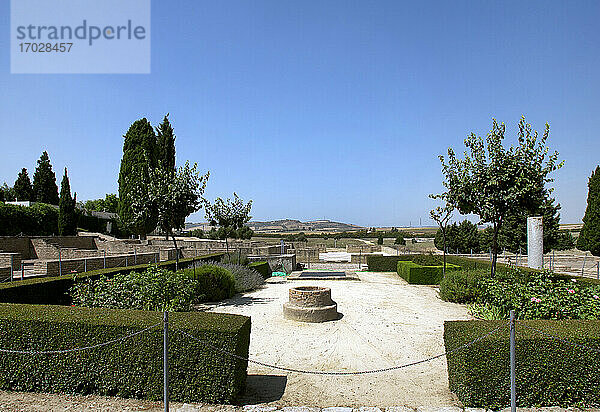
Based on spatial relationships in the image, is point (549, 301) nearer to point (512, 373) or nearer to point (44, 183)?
point (512, 373)

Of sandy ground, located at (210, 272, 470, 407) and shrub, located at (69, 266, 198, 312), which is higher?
shrub, located at (69, 266, 198, 312)

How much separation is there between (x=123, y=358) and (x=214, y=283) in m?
→ 7.98

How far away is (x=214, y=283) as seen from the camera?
1291 centimetres

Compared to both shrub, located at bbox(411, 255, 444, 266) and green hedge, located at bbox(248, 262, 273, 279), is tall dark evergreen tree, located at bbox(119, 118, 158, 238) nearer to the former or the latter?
green hedge, located at bbox(248, 262, 273, 279)

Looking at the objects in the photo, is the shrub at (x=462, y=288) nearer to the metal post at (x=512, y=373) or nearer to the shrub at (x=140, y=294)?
the metal post at (x=512, y=373)

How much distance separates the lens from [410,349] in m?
7.68

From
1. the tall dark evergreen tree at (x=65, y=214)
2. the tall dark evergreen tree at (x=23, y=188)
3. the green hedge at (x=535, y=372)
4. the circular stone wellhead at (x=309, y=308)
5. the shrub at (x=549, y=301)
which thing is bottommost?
the circular stone wellhead at (x=309, y=308)

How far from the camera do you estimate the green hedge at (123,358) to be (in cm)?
485

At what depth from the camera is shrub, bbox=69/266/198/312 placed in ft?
25.5

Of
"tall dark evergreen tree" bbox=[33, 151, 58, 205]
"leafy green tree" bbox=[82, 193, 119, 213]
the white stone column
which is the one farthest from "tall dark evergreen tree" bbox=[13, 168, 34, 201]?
the white stone column

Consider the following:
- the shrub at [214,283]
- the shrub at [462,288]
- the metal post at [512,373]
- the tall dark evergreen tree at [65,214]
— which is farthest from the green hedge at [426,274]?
the tall dark evergreen tree at [65,214]

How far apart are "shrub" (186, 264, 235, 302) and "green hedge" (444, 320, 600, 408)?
885 cm

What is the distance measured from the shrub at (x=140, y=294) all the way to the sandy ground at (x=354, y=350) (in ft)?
5.84

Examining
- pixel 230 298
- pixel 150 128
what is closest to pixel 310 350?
pixel 230 298
